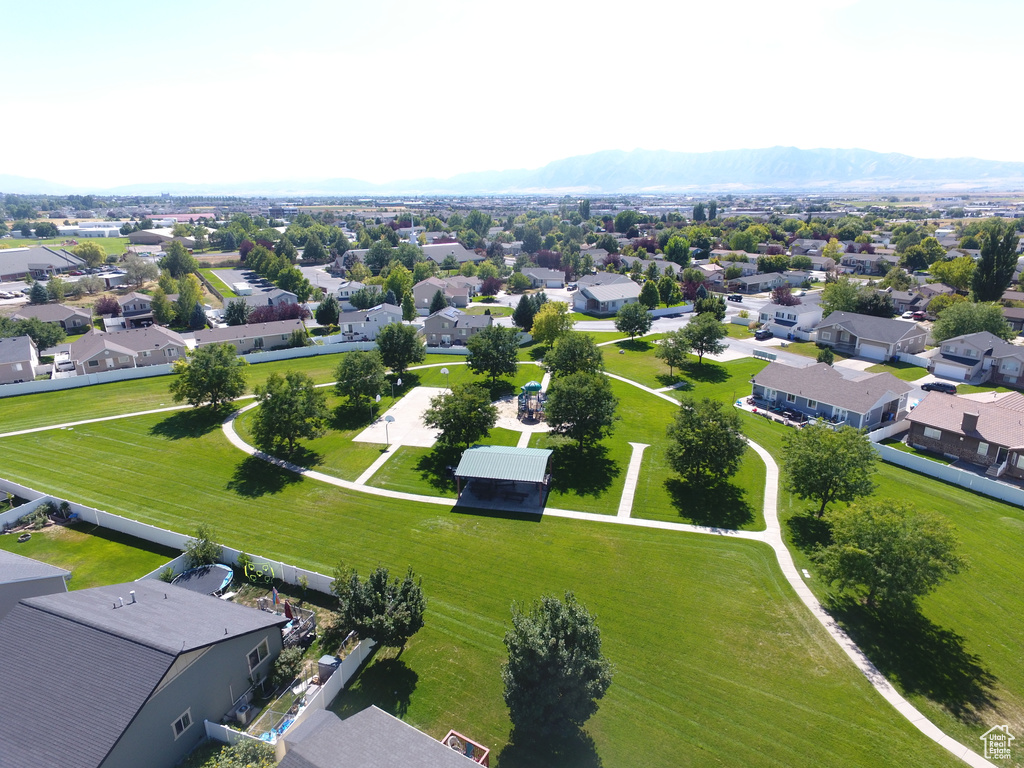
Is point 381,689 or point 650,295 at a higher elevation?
point 650,295

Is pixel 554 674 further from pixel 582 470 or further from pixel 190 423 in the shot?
pixel 190 423

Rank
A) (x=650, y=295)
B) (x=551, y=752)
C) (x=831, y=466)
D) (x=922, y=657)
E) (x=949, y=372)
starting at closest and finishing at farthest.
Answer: (x=551, y=752), (x=922, y=657), (x=831, y=466), (x=949, y=372), (x=650, y=295)

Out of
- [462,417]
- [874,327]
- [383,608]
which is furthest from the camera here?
[874,327]

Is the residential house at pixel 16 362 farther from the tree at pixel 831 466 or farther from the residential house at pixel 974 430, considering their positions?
the residential house at pixel 974 430

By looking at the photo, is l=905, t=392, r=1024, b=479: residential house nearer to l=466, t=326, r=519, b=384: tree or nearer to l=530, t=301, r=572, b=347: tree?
l=466, t=326, r=519, b=384: tree

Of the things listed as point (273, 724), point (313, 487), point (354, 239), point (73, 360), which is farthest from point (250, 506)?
point (354, 239)

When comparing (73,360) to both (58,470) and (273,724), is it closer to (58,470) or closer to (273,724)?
(58,470)

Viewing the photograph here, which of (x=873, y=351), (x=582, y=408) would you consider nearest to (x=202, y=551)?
(x=582, y=408)

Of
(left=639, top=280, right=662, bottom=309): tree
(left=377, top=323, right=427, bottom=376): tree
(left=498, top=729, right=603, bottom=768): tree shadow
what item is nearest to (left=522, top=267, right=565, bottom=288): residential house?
(left=639, top=280, right=662, bottom=309): tree
